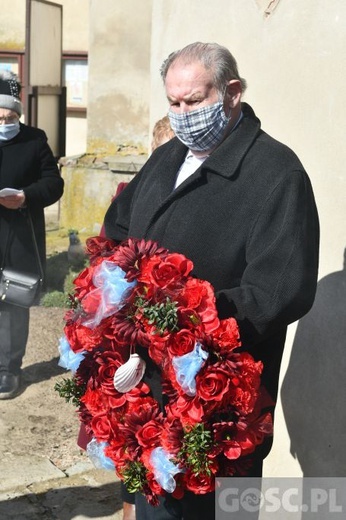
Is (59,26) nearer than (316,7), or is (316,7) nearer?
(316,7)

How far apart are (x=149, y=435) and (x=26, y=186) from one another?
305cm

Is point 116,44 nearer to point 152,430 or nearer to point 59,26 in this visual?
point 59,26

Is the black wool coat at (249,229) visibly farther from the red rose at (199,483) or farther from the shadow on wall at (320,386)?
the shadow on wall at (320,386)

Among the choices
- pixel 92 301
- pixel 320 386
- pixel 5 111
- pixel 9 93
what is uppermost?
pixel 9 93

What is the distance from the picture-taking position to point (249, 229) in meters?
2.62

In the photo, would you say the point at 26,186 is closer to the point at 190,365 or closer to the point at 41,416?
the point at 41,416

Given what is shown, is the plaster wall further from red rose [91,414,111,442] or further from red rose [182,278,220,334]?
red rose [182,278,220,334]

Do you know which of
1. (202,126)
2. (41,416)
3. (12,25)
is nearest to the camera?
(202,126)

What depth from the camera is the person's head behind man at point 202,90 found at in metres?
2.63

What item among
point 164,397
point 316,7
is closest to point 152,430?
point 164,397

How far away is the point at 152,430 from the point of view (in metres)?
2.57

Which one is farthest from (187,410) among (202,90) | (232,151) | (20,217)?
(20,217)

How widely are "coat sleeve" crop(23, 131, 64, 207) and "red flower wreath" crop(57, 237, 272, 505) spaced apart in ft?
8.59

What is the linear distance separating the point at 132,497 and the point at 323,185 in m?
1.43
